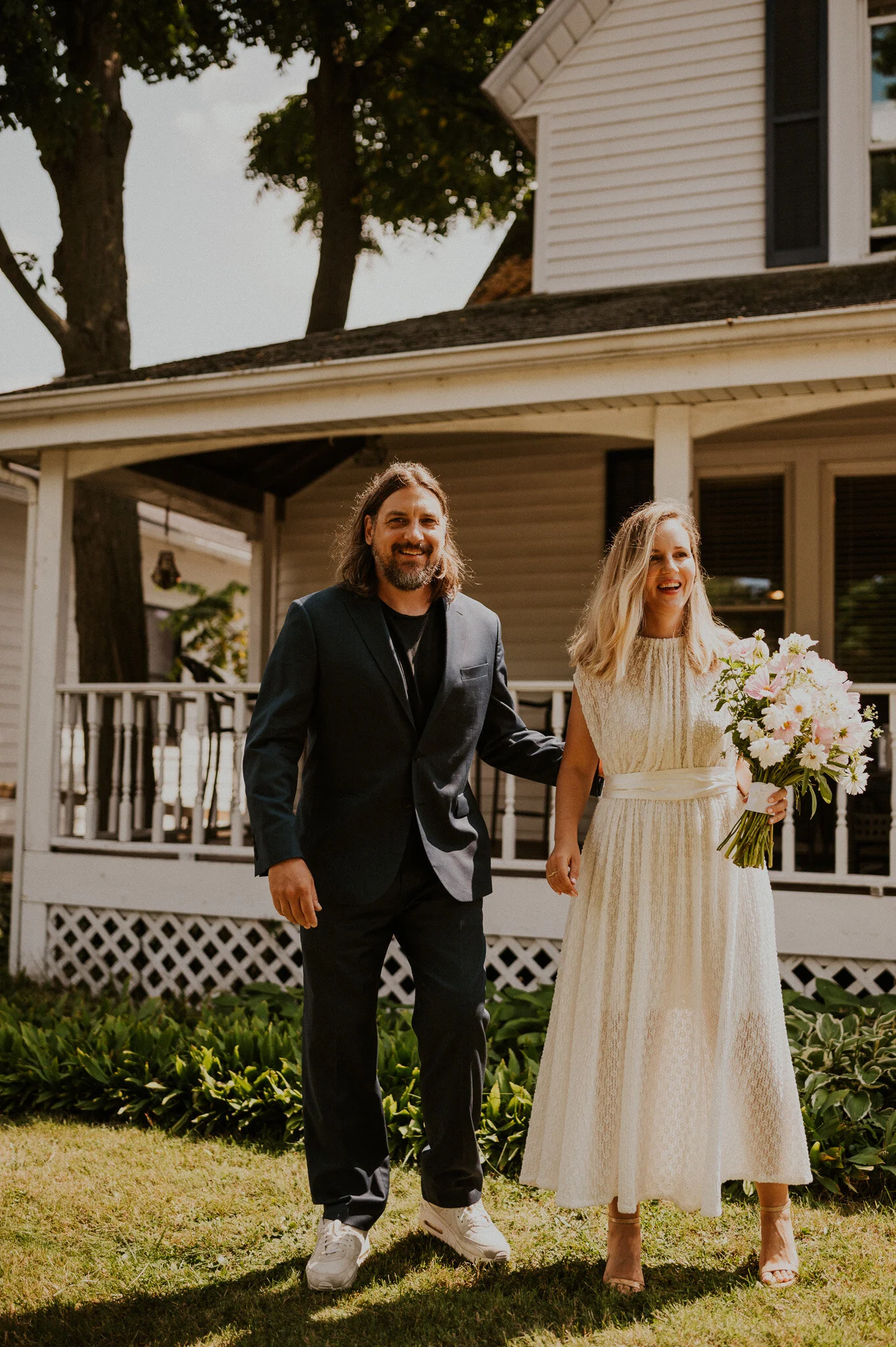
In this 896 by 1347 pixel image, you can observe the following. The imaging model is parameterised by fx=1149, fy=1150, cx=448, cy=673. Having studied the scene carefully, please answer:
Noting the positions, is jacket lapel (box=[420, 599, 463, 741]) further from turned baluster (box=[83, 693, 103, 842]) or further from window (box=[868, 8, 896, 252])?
window (box=[868, 8, 896, 252])

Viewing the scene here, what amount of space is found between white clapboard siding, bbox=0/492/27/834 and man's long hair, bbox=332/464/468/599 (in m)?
8.37

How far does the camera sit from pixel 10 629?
1103 centimetres

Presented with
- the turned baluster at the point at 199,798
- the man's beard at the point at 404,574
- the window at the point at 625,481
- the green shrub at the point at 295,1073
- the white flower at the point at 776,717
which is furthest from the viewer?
the window at the point at 625,481

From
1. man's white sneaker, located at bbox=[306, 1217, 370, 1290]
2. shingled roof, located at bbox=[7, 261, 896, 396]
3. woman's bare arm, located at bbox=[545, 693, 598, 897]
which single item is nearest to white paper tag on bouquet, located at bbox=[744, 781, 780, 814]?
woman's bare arm, located at bbox=[545, 693, 598, 897]

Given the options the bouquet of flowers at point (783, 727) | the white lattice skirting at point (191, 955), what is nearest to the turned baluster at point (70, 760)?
the white lattice skirting at point (191, 955)

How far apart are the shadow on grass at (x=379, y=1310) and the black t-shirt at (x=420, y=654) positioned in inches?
58.3

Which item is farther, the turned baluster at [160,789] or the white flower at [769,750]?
the turned baluster at [160,789]

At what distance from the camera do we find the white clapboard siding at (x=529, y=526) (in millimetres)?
8492

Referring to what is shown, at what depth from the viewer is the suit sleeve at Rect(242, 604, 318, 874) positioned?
114 inches

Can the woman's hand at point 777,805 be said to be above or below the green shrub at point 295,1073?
above

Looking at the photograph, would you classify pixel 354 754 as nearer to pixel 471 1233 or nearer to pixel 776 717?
pixel 776 717

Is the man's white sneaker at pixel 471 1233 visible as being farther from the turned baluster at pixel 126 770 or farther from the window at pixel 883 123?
the window at pixel 883 123

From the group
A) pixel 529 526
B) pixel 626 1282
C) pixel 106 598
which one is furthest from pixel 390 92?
pixel 626 1282

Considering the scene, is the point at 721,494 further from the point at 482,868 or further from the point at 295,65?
the point at 295,65
